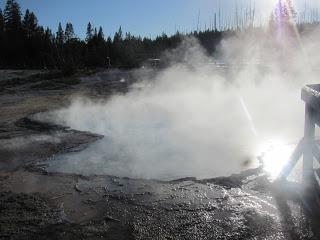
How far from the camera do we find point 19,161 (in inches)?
266

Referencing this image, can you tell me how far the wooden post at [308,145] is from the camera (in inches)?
175

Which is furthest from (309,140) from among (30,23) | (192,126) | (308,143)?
(30,23)

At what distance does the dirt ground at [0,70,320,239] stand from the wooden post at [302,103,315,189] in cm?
19

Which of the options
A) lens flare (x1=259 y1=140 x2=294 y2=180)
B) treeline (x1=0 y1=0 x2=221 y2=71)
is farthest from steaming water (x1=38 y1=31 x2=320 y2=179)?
treeline (x1=0 y1=0 x2=221 y2=71)

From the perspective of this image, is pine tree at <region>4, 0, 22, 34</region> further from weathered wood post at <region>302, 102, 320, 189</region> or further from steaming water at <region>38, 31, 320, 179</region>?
weathered wood post at <region>302, 102, 320, 189</region>

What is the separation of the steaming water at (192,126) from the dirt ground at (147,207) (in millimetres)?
542

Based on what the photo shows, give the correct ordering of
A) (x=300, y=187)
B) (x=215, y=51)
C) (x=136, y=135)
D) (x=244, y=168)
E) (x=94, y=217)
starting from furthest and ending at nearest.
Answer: (x=215, y=51)
(x=136, y=135)
(x=244, y=168)
(x=300, y=187)
(x=94, y=217)

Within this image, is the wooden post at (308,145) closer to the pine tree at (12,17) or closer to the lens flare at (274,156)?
the lens flare at (274,156)

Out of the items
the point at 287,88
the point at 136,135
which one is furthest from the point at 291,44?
the point at 136,135

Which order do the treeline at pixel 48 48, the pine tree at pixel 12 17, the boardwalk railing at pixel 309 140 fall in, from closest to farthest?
1. the boardwalk railing at pixel 309 140
2. the treeline at pixel 48 48
3. the pine tree at pixel 12 17

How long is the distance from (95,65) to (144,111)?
25191 mm

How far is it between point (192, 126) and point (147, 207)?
15.8 ft

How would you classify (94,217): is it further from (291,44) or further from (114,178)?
(291,44)

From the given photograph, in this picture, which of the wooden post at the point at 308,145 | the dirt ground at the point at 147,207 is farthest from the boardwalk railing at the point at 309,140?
the dirt ground at the point at 147,207
